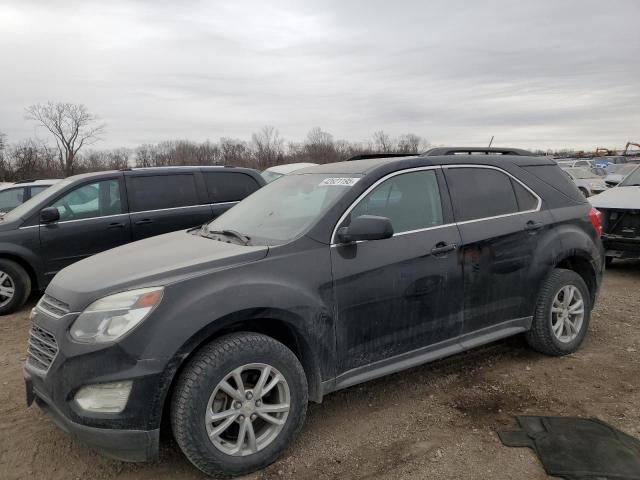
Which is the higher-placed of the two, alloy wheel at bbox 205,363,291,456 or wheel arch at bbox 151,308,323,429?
wheel arch at bbox 151,308,323,429

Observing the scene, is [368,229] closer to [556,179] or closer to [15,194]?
[556,179]

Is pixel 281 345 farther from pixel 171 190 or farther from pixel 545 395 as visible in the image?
pixel 171 190

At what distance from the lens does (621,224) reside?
7621 millimetres

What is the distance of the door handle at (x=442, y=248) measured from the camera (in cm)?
362

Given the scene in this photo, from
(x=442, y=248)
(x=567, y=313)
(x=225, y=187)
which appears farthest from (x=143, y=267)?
(x=225, y=187)

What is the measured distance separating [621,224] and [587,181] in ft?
48.3

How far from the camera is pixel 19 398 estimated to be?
3910mm

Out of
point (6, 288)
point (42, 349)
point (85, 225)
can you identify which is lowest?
point (6, 288)

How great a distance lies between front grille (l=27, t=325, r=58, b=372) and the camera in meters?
2.78

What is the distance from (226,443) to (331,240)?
1.36 meters

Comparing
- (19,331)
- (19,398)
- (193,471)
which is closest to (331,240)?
(193,471)

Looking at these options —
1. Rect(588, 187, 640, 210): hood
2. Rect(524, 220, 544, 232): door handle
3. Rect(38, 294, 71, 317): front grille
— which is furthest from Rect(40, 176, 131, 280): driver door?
Rect(588, 187, 640, 210): hood

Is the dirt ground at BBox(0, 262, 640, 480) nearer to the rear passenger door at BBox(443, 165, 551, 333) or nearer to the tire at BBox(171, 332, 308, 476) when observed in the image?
the tire at BBox(171, 332, 308, 476)

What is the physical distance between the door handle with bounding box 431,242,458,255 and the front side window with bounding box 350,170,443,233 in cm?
17
